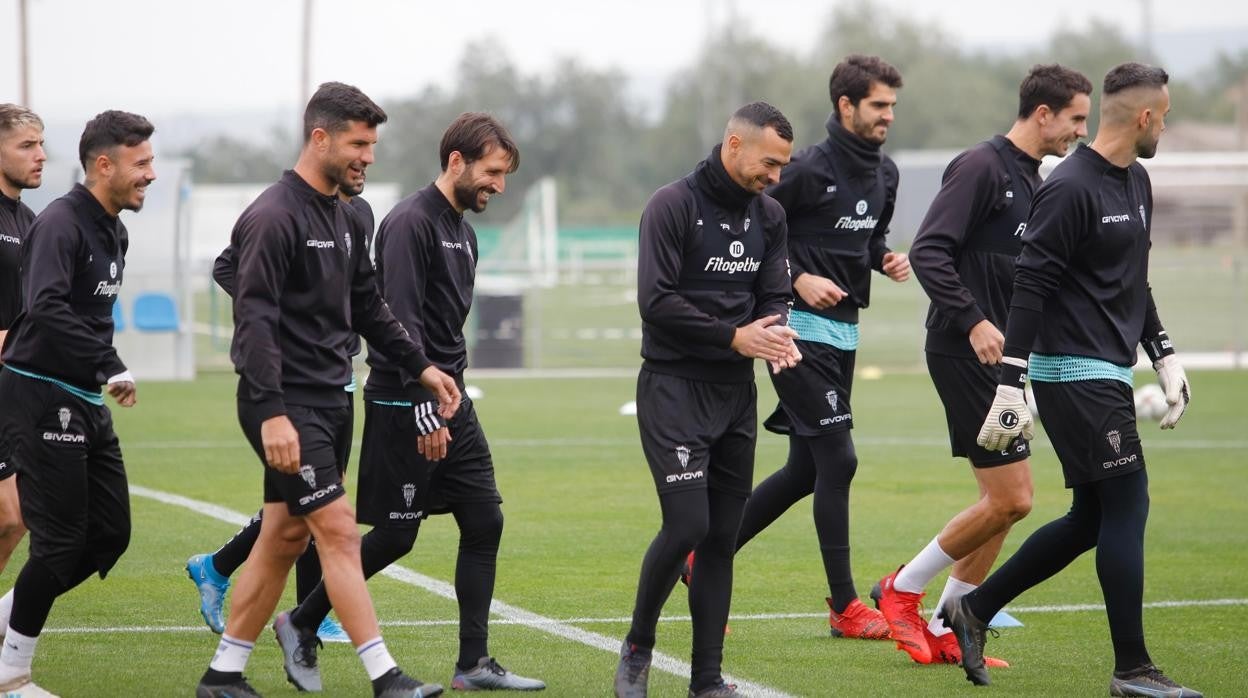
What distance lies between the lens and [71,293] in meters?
6.57

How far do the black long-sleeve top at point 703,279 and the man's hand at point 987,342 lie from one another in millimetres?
1000

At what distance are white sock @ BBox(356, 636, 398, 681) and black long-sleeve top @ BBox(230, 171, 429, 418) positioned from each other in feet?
2.96

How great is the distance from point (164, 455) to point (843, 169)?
850 centimetres

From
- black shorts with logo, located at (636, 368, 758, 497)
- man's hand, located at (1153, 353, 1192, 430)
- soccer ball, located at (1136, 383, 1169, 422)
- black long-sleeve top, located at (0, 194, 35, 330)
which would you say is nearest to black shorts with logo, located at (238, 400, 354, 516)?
black shorts with logo, located at (636, 368, 758, 497)

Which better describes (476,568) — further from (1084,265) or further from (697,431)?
(1084,265)

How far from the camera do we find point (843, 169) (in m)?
8.41

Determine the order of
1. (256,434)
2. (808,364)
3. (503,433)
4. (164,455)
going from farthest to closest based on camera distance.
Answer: (503,433), (164,455), (808,364), (256,434)

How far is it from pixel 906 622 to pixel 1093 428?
5.00 ft

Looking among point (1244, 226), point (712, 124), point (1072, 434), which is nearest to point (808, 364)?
point (1072, 434)

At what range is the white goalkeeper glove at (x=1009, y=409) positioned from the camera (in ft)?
21.5

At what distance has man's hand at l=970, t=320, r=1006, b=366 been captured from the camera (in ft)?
23.3

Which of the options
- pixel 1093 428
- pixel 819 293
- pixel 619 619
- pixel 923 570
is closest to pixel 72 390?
pixel 619 619

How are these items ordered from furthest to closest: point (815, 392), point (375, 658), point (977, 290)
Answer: point (815, 392) → point (977, 290) → point (375, 658)

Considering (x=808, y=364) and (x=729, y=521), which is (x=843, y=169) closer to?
(x=808, y=364)
